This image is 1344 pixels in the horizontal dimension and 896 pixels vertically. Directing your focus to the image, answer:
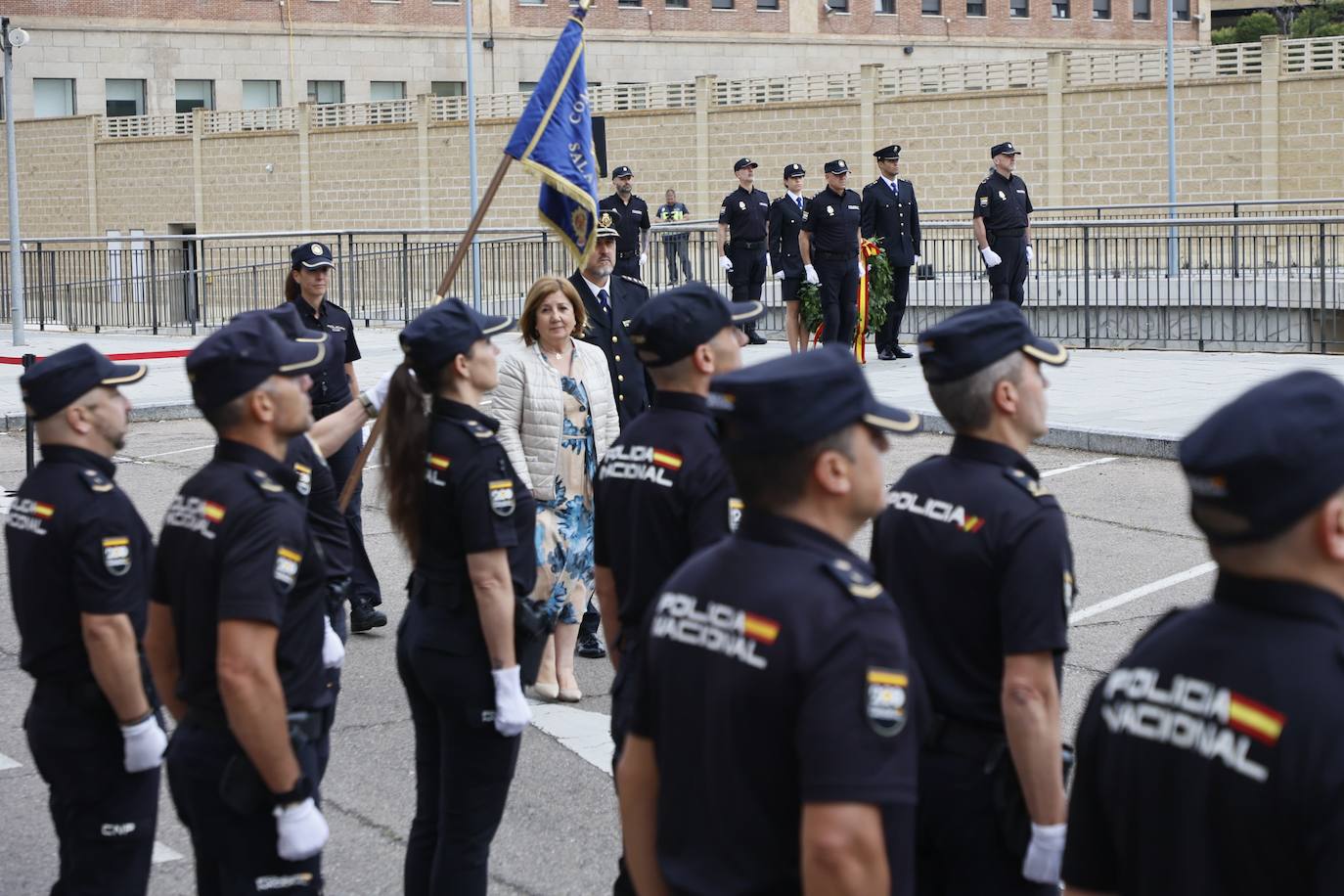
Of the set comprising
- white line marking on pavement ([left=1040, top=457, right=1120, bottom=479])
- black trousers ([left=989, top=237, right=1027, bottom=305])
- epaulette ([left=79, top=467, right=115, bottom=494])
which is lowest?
white line marking on pavement ([left=1040, top=457, right=1120, bottom=479])

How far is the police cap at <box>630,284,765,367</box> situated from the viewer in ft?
14.7

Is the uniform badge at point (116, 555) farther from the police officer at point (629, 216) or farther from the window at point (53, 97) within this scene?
the window at point (53, 97)

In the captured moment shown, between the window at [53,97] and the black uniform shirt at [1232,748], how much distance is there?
60.0m

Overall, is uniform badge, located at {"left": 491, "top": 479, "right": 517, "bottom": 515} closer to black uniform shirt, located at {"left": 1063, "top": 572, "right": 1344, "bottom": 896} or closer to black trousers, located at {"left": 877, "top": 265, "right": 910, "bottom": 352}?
black uniform shirt, located at {"left": 1063, "top": 572, "right": 1344, "bottom": 896}

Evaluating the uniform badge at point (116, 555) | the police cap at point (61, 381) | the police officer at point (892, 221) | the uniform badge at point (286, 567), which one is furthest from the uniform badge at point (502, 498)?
the police officer at point (892, 221)

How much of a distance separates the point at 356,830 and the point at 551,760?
3.14 ft

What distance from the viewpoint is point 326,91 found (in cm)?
6078

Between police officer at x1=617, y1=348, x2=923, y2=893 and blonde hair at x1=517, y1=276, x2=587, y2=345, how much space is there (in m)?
4.27

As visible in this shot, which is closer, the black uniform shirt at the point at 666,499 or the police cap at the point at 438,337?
the black uniform shirt at the point at 666,499

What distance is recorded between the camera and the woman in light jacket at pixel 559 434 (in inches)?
288

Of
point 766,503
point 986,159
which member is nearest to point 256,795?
point 766,503

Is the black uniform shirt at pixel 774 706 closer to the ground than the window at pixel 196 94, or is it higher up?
closer to the ground

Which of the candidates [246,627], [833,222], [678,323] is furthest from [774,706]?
[833,222]

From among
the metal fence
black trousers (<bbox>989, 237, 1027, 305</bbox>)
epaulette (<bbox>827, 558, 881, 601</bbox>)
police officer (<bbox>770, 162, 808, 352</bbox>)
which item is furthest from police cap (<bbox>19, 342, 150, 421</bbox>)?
the metal fence
